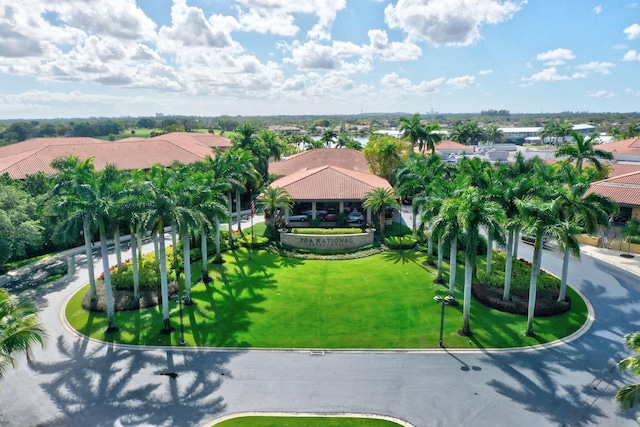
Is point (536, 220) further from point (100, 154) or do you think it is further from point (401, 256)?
point (100, 154)

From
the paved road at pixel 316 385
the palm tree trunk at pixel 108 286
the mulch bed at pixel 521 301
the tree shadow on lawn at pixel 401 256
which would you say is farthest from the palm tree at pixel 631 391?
the palm tree trunk at pixel 108 286

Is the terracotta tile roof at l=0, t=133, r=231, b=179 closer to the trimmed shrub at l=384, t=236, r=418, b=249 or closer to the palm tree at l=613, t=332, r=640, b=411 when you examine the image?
the trimmed shrub at l=384, t=236, r=418, b=249

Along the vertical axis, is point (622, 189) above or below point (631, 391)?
above

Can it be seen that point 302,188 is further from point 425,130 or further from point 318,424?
point 318,424

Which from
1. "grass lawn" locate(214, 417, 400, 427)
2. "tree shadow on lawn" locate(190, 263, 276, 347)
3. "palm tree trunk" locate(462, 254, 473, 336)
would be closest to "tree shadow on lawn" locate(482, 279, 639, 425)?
"palm tree trunk" locate(462, 254, 473, 336)

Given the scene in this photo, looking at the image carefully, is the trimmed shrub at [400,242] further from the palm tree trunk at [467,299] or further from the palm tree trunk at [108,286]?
the palm tree trunk at [108,286]

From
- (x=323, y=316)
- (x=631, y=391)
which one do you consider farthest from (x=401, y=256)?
(x=631, y=391)
